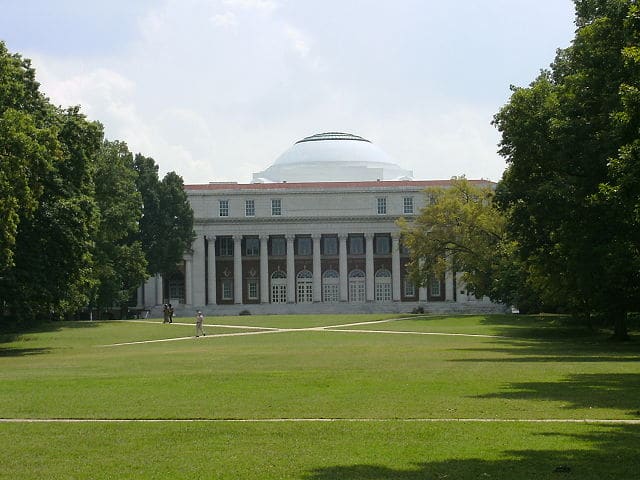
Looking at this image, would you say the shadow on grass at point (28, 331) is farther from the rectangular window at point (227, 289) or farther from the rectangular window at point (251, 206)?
the rectangular window at point (251, 206)

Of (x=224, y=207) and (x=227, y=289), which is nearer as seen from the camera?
(x=224, y=207)

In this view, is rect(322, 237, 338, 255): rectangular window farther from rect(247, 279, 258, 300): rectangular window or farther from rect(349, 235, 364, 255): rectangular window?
rect(247, 279, 258, 300): rectangular window

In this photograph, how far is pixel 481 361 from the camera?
35219 millimetres

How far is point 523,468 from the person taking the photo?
14.0 metres

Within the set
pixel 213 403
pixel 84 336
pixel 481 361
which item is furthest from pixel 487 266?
pixel 213 403

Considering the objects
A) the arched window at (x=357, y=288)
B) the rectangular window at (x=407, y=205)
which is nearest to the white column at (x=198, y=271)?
the arched window at (x=357, y=288)

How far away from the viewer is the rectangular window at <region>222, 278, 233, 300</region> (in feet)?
428

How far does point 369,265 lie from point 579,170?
287 ft

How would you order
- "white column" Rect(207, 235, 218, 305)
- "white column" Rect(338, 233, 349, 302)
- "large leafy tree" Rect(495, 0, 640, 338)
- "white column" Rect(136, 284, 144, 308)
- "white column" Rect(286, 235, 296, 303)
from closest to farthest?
"large leafy tree" Rect(495, 0, 640, 338), "white column" Rect(338, 233, 349, 302), "white column" Rect(286, 235, 296, 303), "white column" Rect(207, 235, 218, 305), "white column" Rect(136, 284, 144, 308)

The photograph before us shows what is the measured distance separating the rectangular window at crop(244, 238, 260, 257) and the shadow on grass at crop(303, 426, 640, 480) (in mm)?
116256

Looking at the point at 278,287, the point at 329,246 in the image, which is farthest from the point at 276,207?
the point at 278,287

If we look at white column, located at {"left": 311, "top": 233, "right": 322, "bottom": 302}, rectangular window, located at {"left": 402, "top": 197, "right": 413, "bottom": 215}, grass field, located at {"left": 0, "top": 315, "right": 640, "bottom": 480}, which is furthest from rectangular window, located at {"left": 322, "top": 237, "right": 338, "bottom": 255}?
grass field, located at {"left": 0, "top": 315, "right": 640, "bottom": 480}

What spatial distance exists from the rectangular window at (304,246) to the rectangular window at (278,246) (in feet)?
5.76

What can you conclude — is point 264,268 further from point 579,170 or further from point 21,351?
point 579,170
